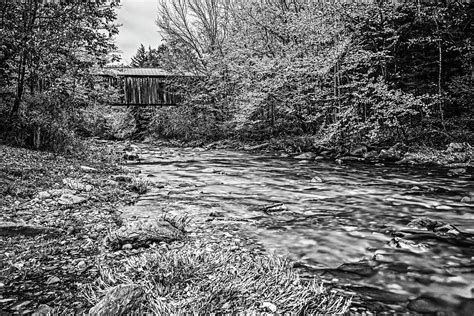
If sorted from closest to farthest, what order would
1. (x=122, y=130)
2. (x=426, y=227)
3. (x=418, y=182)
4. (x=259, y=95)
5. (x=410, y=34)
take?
(x=426, y=227), (x=418, y=182), (x=410, y=34), (x=259, y=95), (x=122, y=130)

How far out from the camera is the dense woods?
11953 millimetres

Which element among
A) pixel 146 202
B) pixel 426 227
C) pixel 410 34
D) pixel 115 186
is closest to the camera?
pixel 426 227

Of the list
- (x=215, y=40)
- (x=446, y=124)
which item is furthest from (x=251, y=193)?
(x=215, y=40)

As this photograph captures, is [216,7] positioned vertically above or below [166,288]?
above

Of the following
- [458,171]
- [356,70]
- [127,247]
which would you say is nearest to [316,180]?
[458,171]

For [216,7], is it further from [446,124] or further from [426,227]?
[426,227]

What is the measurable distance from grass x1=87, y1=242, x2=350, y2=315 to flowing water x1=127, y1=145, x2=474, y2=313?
1.27ft

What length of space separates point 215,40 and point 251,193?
64.8 feet

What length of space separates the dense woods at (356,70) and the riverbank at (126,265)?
912 centimetres

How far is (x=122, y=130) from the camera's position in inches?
1219

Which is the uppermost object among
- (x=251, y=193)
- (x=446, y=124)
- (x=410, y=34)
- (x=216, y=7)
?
(x=216, y=7)

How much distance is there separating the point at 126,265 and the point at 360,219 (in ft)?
11.0

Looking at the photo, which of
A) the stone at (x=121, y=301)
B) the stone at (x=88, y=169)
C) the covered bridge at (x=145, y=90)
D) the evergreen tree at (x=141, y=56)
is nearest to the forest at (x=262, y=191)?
the stone at (x=121, y=301)

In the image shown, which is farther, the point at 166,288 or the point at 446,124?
the point at 446,124
